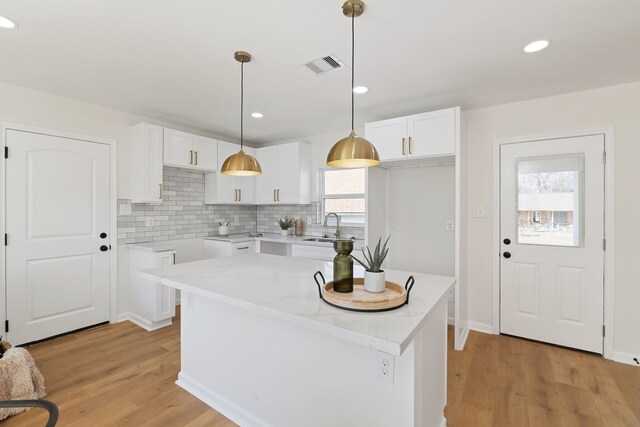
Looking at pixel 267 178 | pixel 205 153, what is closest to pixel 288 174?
pixel 267 178

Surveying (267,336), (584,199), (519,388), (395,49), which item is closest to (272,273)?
(267,336)

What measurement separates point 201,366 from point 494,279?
9.57 feet

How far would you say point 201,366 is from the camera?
218 cm

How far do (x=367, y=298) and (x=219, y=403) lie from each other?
138 centimetres

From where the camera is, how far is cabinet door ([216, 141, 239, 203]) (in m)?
4.32

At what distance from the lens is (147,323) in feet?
11.1

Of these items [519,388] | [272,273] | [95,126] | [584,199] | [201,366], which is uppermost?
[95,126]

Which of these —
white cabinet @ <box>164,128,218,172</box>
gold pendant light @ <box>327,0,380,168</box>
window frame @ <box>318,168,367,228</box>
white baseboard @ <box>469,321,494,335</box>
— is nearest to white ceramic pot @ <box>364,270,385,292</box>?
gold pendant light @ <box>327,0,380,168</box>

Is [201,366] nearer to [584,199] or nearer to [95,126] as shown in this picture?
[95,126]

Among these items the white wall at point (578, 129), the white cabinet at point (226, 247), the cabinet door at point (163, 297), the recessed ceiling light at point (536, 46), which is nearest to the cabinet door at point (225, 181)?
the white cabinet at point (226, 247)

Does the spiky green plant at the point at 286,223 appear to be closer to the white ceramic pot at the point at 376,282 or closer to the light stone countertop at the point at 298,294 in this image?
the light stone countertop at the point at 298,294

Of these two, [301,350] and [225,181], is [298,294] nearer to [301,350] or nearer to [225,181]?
[301,350]

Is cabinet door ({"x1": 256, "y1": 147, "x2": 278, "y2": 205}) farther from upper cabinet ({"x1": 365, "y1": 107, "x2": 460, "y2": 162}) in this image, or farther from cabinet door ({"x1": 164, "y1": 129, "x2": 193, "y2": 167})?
upper cabinet ({"x1": 365, "y1": 107, "x2": 460, "y2": 162})

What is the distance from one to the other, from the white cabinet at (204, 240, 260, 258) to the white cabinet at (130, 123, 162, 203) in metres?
1.00
